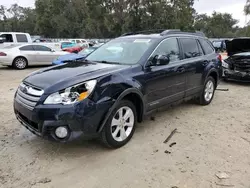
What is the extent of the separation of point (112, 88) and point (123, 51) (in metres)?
1.21

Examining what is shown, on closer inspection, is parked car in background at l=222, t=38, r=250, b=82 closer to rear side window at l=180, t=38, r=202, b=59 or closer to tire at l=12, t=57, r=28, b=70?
rear side window at l=180, t=38, r=202, b=59

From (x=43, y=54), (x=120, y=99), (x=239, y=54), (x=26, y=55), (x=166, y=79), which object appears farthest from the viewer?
(x=43, y=54)

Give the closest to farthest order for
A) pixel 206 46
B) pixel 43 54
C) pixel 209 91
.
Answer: pixel 206 46 < pixel 209 91 < pixel 43 54

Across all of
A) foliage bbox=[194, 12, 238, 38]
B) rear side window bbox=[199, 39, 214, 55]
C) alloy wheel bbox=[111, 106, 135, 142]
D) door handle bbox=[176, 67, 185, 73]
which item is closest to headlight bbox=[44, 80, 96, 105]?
alloy wheel bbox=[111, 106, 135, 142]

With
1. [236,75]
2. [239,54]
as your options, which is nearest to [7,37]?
[239,54]

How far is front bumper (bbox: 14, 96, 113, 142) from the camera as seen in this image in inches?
A: 120

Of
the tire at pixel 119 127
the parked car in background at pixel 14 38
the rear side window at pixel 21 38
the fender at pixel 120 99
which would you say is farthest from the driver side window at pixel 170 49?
the rear side window at pixel 21 38

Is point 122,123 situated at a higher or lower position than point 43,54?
lower

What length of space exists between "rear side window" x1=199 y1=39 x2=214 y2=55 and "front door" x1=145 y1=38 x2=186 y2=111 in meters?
1.24

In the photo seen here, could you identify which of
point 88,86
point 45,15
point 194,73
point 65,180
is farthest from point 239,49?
point 45,15

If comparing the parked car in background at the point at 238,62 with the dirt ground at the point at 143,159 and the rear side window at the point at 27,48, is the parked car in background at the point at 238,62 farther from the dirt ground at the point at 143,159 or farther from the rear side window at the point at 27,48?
the rear side window at the point at 27,48

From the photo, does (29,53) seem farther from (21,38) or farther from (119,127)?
(119,127)

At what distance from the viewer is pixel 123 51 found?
4.40m

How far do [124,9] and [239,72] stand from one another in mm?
22161
